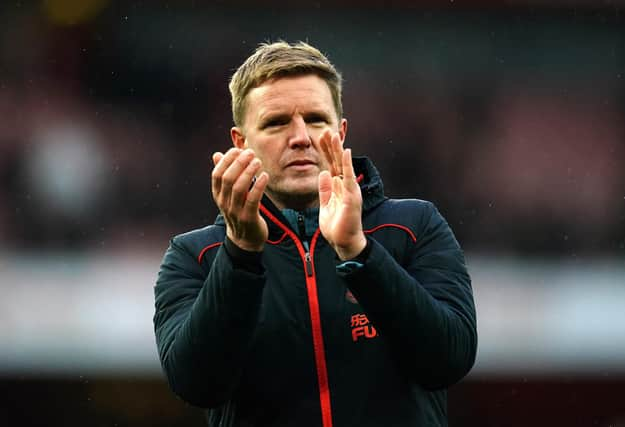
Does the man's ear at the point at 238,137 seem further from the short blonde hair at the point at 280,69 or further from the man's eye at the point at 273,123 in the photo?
the man's eye at the point at 273,123

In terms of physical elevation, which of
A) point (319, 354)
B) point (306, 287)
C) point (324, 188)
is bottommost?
point (319, 354)

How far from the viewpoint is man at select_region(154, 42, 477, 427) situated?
2270 mm

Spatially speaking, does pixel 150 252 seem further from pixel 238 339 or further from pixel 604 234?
pixel 238 339

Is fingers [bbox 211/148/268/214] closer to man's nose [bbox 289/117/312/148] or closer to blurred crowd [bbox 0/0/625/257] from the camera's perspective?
man's nose [bbox 289/117/312/148]

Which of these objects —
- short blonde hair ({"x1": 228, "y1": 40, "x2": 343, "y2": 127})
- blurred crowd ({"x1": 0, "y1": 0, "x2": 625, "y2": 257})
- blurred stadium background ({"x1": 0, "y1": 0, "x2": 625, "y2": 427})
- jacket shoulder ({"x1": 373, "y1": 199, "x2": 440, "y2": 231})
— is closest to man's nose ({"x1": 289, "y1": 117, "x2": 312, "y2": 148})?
short blonde hair ({"x1": 228, "y1": 40, "x2": 343, "y2": 127})

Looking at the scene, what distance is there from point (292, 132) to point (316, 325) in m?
0.47

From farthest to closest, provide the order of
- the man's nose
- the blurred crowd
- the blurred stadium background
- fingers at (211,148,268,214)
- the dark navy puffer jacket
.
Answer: the blurred crowd → the blurred stadium background → the man's nose → the dark navy puffer jacket → fingers at (211,148,268,214)

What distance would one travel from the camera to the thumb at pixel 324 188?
235 centimetres

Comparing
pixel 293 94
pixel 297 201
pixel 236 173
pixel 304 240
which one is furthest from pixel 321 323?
pixel 293 94

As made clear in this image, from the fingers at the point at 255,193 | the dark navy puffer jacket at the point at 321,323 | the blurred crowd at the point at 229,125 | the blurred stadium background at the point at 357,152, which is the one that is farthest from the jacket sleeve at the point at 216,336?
the blurred crowd at the point at 229,125

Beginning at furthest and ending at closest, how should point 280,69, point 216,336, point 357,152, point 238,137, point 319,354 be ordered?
point 357,152
point 238,137
point 280,69
point 319,354
point 216,336

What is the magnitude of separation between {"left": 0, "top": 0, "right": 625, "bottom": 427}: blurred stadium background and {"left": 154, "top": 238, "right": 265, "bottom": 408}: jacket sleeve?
5101mm

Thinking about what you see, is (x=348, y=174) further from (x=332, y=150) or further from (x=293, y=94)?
(x=293, y=94)

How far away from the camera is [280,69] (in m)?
2.65
